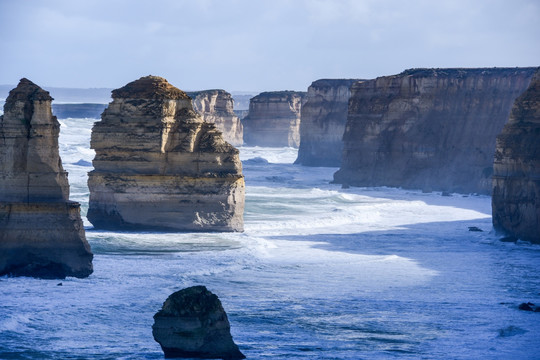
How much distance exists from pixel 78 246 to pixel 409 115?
149 feet

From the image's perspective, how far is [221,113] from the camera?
405 ft

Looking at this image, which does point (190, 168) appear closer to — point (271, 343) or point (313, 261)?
point (313, 261)

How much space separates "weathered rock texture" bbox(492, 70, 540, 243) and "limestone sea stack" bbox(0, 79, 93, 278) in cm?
1731

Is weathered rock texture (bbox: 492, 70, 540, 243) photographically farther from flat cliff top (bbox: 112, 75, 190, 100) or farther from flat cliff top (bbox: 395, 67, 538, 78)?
flat cliff top (bbox: 395, 67, 538, 78)

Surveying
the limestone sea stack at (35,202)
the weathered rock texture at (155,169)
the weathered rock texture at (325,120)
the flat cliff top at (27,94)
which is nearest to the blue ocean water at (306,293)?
the limestone sea stack at (35,202)

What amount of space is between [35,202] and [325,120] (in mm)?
68292

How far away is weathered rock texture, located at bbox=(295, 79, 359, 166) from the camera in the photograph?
91.7m

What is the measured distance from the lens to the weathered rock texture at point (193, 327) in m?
17.5

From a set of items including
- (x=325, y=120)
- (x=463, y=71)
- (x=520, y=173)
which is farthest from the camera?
(x=325, y=120)

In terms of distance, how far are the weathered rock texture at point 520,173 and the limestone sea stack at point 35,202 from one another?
1731cm

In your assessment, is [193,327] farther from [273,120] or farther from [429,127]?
[273,120]

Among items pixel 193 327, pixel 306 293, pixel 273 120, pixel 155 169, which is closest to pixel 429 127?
pixel 155 169

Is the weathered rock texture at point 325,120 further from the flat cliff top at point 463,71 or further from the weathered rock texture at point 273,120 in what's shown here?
the weathered rock texture at point 273,120

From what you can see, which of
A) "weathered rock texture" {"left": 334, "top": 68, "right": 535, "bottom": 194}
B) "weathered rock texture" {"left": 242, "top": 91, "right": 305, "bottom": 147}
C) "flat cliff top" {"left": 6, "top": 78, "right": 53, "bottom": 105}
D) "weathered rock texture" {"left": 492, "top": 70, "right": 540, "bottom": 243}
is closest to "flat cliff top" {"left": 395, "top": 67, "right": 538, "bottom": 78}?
"weathered rock texture" {"left": 334, "top": 68, "right": 535, "bottom": 194}
